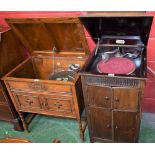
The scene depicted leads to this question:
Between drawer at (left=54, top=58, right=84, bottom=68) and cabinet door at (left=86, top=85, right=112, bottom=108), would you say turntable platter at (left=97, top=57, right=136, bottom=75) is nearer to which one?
cabinet door at (left=86, top=85, right=112, bottom=108)

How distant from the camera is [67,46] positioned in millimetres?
1879

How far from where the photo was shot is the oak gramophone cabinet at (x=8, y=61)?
73.2 inches

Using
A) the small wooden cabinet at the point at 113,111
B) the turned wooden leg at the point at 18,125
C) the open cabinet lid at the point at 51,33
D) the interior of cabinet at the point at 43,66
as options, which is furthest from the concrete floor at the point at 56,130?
the open cabinet lid at the point at 51,33

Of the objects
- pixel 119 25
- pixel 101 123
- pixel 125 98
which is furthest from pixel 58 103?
pixel 119 25

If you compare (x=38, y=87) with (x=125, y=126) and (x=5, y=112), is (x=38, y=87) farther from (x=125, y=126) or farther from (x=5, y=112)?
(x=125, y=126)

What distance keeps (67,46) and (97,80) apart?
24.5 inches

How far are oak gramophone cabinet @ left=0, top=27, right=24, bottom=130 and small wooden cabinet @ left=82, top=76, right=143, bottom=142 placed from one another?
0.86 metres

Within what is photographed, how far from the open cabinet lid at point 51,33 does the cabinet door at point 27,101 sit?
489 millimetres

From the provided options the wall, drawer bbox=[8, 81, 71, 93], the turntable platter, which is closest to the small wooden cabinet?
the turntable platter

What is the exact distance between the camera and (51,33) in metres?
1.77

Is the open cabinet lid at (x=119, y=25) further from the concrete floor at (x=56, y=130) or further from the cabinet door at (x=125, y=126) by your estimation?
the concrete floor at (x=56, y=130)

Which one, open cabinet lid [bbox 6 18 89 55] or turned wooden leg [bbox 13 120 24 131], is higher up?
open cabinet lid [bbox 6 18 89 55]

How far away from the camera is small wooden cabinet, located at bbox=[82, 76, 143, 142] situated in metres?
1.41
